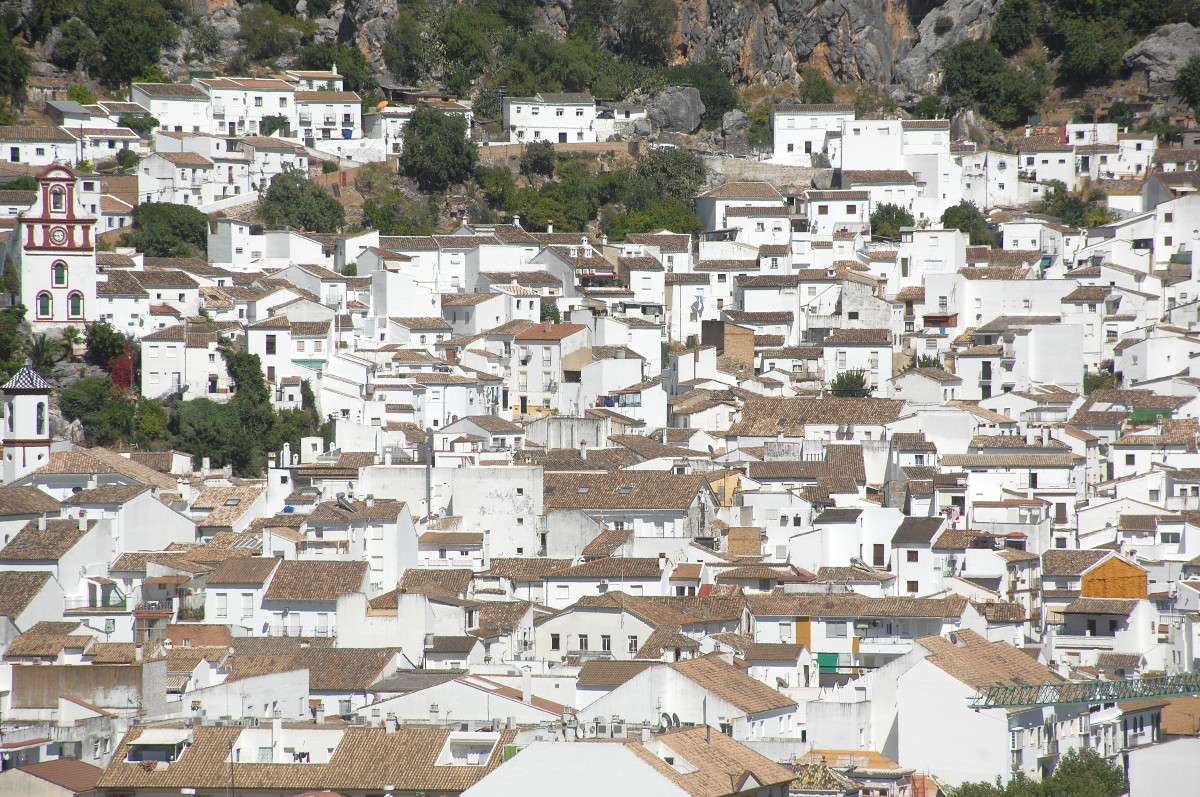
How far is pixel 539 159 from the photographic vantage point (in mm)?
71062

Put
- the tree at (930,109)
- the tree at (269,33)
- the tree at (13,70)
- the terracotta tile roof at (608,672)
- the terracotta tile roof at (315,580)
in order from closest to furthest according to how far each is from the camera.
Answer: the terracotta tile roof at (608,672)
the terracotta tile roof at (315,580)
the tree at (13,70)
the tree at (930,109)
the tree at (269,33)

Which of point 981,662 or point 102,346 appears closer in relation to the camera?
point 981,662

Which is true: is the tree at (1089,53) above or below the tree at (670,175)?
above

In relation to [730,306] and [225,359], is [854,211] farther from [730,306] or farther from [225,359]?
[225,359]

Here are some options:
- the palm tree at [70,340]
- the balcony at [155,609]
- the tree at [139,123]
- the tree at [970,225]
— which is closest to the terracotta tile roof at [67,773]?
the balcony at [155,609]

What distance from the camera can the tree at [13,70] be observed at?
71.6 m

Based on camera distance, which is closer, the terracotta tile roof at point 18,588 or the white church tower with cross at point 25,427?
the terracotta tile roof at point 18,588

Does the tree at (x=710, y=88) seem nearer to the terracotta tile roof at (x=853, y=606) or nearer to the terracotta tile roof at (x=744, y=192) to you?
the terracotta tile roof at (x=744, y=192)

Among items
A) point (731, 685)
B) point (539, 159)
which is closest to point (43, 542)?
point (731, 685)

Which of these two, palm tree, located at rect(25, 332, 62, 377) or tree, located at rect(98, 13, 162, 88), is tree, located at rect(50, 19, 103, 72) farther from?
palm tree, located at rect(25, 332, 62, 377)

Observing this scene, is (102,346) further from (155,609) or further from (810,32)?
(810,32)

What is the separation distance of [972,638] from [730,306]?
27.1 m

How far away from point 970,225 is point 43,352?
31408mm

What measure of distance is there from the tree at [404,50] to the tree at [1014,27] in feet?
76.4
